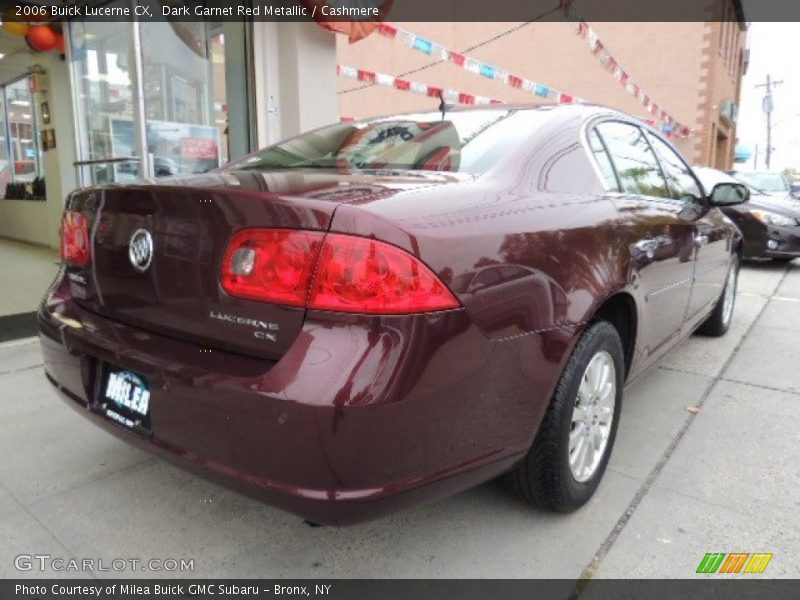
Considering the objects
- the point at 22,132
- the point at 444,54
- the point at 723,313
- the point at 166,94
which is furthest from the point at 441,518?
the point at 22,132

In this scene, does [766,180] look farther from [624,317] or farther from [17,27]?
[17,27]

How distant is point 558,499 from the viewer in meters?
2.10

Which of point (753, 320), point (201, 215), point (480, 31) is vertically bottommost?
point (753, 320)

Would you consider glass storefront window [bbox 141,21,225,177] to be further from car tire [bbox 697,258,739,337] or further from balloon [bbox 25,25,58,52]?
car tire [bbox 697,258,739,337]

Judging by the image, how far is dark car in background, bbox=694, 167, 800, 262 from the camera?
7.43 metres

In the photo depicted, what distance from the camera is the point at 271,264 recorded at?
156 cm

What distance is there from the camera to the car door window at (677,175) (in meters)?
3.26

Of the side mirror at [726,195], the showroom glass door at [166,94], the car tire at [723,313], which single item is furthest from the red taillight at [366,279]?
the showroom glass door at [166,94]

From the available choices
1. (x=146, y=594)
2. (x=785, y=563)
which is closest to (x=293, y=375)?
(x=146, y=594)

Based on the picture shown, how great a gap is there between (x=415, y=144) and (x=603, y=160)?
80 centimetres

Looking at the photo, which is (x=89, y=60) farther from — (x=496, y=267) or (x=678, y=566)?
(x=678, y=566)

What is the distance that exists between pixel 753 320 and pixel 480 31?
631 inches

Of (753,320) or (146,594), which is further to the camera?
(753,320)

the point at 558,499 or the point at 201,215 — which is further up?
the point at 201,215
